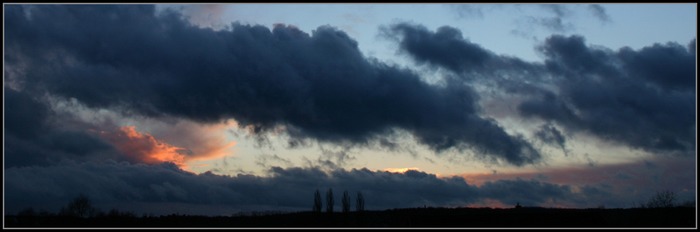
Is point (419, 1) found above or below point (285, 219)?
above

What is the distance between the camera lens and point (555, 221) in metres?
62.0

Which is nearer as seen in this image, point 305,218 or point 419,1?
point 419,1

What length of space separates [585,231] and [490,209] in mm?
25917

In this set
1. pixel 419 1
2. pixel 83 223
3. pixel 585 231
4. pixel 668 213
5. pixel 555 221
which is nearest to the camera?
pixel 419 1

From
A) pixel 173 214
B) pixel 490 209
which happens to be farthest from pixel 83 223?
pixel 490 209

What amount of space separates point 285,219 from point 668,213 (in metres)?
39.6

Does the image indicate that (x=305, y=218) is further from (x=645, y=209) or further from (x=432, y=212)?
(x=645, y=209)

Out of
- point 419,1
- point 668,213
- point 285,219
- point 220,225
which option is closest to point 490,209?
point 668,213

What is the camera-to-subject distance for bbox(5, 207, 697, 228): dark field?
2463 inches

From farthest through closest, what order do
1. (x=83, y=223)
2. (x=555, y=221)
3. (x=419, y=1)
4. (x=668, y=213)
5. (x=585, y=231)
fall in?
1. (x=668, y=213)
2. (x=83, y=223)
3. (x=555, y=221)
4. (x=585, y=231)
5. (x=419, y=1)

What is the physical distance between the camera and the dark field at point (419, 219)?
62562 mm

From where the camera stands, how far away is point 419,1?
147 ft

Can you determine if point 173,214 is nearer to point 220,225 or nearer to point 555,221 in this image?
point 220,225

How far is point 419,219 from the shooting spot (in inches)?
2635
